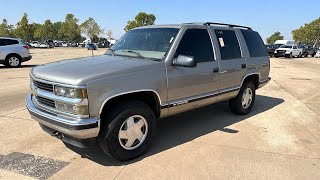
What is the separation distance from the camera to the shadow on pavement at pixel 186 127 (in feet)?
14.4

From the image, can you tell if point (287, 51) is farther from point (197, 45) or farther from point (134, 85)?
point (134, 85)

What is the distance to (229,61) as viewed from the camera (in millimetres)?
5645

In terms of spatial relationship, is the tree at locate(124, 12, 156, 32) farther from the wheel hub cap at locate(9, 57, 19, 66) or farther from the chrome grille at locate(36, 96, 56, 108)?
the chrome grille at locate(36, 96, 56, 108)

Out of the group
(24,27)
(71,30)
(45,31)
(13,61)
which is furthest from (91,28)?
(13,61)

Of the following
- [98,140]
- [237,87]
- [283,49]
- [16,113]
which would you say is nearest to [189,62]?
[98,140]

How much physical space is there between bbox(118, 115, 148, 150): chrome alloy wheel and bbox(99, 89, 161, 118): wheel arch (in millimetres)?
279

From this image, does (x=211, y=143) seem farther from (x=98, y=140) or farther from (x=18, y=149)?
(x=18, y=149)

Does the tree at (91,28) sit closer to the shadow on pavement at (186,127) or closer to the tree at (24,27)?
the tree at (24,27)

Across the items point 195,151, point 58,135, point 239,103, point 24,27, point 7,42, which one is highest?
point 24,27

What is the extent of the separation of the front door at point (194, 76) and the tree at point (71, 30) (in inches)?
4338

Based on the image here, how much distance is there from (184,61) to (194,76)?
58 centimetres

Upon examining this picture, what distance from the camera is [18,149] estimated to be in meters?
4.50

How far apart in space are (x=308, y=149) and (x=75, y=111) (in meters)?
3.55

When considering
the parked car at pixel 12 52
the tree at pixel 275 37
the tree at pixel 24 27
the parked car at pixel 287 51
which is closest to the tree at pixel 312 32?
the parked car at pixel 287 51
